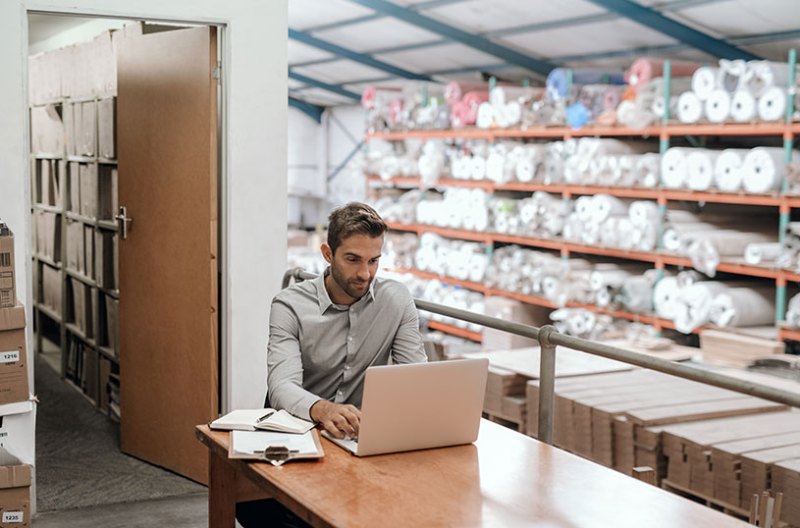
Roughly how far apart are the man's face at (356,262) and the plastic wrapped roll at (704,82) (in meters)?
5.21

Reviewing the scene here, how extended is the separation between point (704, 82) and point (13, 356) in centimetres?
563

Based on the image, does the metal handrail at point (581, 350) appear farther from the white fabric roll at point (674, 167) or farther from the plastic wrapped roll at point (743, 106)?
the white fabric roll at point (674, 167)

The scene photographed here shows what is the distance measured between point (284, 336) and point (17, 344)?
1.69 m

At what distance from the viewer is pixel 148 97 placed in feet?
17.1

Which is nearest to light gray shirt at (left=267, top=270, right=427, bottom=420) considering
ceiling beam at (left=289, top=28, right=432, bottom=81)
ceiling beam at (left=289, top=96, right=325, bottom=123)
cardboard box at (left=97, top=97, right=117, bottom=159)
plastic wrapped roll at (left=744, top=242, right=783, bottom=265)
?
cardboard box at (left=97, top=97, right=117, bottom=159)

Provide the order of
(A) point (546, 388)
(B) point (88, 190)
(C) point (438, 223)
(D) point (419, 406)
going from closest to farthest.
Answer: (D) point (419, 406) → (A) point (546, 388) → (B) point (88, 190) → (C) point (438, 223)

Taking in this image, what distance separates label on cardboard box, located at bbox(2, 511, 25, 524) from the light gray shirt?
1.79 m

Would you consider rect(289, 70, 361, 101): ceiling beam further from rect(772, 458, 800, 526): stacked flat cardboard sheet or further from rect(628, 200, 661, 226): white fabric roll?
rect(772, 458, 800, 526): stacked flat cardboard sheet

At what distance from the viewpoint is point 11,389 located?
4.22 meters

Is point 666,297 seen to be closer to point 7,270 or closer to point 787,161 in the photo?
Answer: point 787,161

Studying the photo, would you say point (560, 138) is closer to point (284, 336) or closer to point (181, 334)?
point (181, 334)

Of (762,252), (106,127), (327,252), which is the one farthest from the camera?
(762,252)

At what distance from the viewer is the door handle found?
5398mm

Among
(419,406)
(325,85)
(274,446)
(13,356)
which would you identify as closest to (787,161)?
(419,406)
